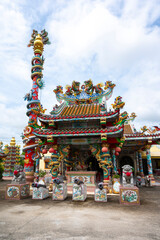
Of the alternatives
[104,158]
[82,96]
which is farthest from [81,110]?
[104,158]

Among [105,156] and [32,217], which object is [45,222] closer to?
[32,217]

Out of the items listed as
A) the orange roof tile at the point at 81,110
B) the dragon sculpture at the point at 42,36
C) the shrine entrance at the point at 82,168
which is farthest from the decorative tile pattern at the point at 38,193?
the dragon sculpture at the point at 42,36

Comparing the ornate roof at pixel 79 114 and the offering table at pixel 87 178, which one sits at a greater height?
the ornate roof at pixel 79 114

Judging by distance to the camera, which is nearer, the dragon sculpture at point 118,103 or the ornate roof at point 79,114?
the dragon sculpture at point 118,103

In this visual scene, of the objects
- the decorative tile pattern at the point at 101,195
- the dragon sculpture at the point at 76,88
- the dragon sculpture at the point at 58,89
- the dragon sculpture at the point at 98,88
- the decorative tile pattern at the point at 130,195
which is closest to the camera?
the decorative tile pattern at the point at 130,195

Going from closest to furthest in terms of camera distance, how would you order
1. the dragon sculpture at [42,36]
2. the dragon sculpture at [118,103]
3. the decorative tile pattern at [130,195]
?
1. the decorative tile pattern at [130,195]
2. the dragon sculpture at [118,103]
3. the dragon sculpture at [42,36]

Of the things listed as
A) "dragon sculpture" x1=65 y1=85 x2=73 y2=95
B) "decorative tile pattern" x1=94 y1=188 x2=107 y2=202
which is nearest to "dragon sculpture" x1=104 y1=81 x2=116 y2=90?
"dragon sculpture" x1=65 y1=85 x2=73 y2=95

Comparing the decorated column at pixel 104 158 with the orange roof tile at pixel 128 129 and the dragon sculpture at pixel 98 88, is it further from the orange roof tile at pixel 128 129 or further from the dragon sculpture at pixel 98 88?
the orange roof tile at pixel 128 129

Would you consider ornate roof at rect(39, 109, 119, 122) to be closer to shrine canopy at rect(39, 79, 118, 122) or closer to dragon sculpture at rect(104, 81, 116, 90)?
shrine canopy at rect(39, 79, 118, 122)

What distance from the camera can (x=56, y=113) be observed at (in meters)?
12.0

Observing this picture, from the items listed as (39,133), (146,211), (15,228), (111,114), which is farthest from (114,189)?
(15,228)

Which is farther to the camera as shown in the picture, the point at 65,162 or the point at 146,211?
the point at 65,162

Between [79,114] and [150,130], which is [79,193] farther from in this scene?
[150,130]

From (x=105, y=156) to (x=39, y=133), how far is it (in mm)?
4867
